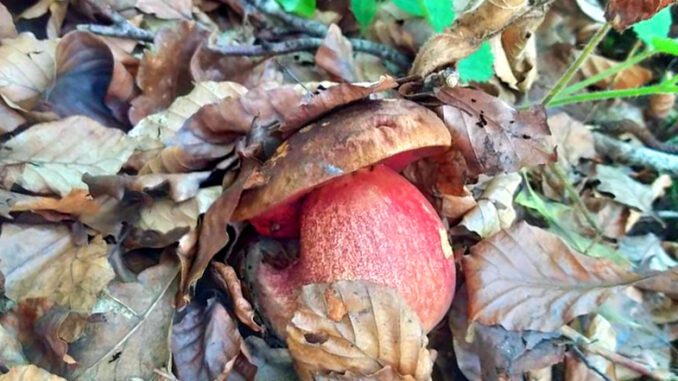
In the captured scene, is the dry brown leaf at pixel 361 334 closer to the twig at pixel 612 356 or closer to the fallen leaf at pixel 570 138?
the twig at pixel 612 356

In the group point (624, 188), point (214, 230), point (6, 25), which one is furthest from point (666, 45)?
point (6, 25)

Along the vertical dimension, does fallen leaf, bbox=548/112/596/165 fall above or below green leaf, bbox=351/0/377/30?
below

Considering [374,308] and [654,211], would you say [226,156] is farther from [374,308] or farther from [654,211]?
[654,211]

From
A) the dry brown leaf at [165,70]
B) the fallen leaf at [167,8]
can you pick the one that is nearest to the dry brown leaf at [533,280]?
the dry brown leaf at [165,70]

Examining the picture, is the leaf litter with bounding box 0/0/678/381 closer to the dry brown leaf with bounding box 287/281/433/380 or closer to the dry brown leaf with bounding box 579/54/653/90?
the dry brown leaf with bounding box 287/281/433/380

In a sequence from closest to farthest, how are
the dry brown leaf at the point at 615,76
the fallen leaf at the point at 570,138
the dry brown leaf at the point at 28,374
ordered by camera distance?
1. the dry brown leaf at the point at 28,374
2. the fallen leaf at the point at 570,138
3. the dry brown leaf at the point at 615,76

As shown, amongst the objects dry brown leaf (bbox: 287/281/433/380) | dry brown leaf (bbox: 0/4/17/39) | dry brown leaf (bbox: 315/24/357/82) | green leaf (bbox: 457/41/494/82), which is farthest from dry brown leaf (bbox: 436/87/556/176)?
dry brown leaf (bbox: 0/4/17/39)
